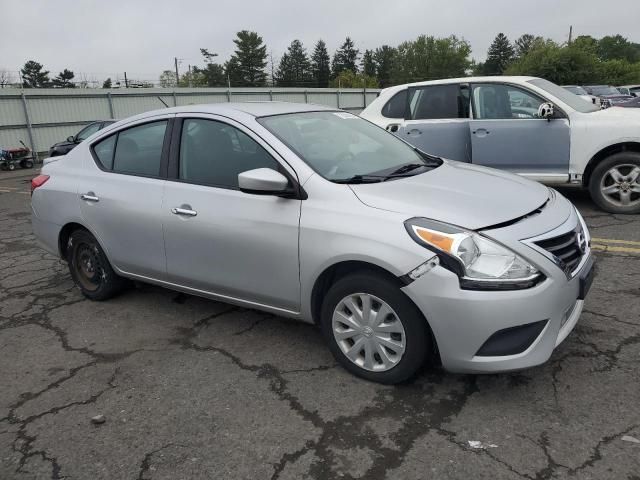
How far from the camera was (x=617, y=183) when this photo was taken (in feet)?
20.7

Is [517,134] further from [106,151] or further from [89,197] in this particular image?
[89,197]

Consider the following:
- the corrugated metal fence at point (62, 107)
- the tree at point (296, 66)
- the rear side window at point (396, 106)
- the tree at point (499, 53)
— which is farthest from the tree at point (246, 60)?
the rear side window at point (396, 106)

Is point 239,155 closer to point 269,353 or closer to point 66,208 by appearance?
point 269,353

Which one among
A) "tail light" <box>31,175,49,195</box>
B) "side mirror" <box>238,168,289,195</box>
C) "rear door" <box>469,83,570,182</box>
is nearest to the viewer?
"side mirror" <box>238,168,289,195</box>

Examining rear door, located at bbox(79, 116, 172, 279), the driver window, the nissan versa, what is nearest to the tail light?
the nissan versa

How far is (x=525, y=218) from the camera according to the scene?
113 inches

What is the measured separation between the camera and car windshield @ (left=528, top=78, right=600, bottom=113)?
21.6 feet

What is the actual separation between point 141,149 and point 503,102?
4687 mm

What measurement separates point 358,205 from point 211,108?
4.90ft

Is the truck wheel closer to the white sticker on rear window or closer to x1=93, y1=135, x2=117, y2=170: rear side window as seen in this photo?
the white sticker on rear window

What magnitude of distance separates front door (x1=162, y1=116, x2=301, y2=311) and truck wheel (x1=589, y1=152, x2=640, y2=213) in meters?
4.70

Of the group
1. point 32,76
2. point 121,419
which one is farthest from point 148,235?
point 32,76

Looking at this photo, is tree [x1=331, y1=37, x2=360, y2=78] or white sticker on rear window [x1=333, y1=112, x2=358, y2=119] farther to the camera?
tree [x1=331, y1=37, x2=360, y2=78]

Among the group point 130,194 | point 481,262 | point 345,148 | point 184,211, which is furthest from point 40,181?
point 481,262
